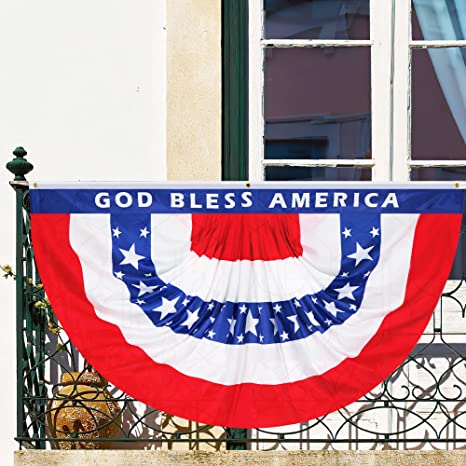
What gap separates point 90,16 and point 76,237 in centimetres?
143

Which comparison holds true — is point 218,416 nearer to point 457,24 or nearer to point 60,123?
point 60,123

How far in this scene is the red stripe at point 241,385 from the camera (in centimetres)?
651

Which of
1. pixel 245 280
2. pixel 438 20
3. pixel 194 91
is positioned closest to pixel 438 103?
pixel 438 20

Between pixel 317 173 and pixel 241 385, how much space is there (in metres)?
1.42

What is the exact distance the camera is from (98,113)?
7.39 metres

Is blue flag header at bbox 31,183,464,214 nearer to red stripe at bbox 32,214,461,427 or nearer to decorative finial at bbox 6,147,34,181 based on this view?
red stripe at bbox 32,214,461,427

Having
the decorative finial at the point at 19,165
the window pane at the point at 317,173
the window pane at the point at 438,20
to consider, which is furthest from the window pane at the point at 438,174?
the decorative finial at the point at 19,165

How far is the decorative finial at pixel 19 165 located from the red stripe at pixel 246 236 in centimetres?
85

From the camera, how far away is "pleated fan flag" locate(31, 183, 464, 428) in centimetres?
654

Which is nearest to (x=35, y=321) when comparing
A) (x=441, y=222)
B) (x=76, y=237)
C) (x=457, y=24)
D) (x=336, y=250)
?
(x=76, y=237)

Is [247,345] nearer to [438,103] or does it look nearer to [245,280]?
[245,280]

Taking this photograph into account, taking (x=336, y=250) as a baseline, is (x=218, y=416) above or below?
below

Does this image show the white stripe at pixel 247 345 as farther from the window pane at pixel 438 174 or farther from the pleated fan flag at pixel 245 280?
the window pane at pixel 438 174

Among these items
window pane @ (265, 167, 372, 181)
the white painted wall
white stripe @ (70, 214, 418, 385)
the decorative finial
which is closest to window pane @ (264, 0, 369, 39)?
the white painted wall
